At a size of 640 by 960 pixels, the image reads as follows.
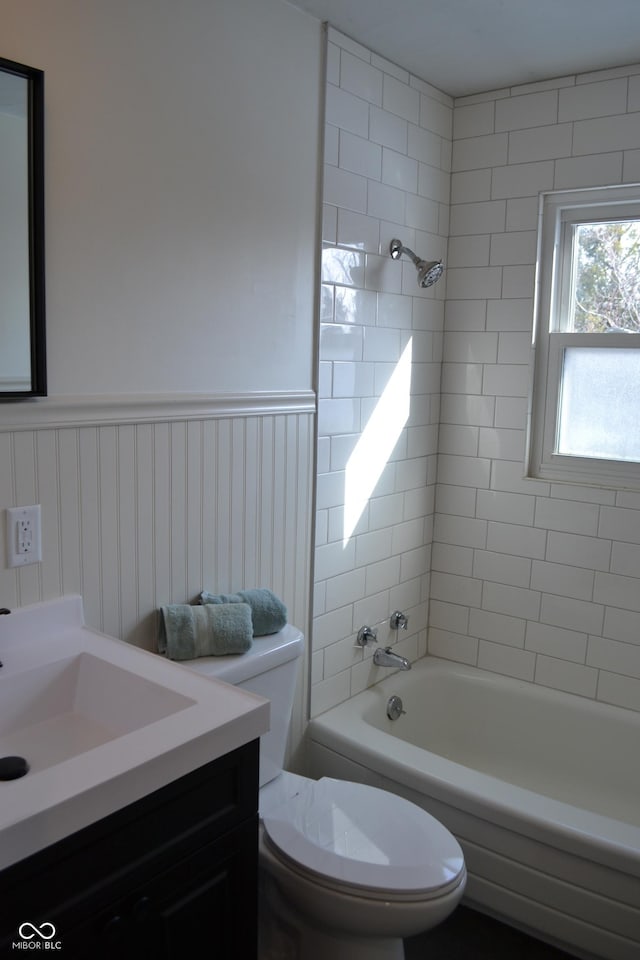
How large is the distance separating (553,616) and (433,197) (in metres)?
1.60

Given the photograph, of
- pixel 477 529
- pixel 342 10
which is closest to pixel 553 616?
pixel 477 529

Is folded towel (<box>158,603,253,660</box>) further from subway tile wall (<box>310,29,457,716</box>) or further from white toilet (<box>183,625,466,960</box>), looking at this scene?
subway tile wall (<box>310,29,457,716</box>)

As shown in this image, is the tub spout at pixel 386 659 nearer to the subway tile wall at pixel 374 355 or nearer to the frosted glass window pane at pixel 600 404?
the subway tile wall at pixel 374 355

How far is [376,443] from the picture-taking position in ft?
9.00

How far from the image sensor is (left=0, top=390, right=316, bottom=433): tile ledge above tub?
1640 millimetres

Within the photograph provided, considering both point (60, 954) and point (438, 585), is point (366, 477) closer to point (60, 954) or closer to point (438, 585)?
point (438, 585)

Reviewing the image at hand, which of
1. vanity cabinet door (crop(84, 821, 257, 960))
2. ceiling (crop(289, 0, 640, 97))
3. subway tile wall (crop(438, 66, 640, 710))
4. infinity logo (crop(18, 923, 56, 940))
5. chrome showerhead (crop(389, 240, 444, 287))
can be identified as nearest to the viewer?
infinity logo (crop(18, 923, 56, 940))

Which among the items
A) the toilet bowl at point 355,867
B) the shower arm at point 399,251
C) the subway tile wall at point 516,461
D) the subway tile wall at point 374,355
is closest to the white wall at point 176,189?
the subway tile wall at point 374,355

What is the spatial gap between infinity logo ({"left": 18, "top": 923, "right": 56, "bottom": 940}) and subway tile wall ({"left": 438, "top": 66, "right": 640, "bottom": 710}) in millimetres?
2156

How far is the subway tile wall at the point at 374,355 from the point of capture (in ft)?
8.10

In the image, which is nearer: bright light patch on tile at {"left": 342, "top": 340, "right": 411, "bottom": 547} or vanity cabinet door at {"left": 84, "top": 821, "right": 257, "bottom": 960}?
vanity cabinet door at {"left": 84, "top": 821, "right": 257, "bottom": 960}

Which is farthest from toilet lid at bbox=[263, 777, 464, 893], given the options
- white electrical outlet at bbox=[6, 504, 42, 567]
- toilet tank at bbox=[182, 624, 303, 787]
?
white electrical outlet at bbox=[6, 504, 42, 567]

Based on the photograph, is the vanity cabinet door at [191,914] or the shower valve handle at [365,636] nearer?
the vanity cabinet door at [191,914]

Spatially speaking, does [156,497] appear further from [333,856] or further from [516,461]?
[516,461]
